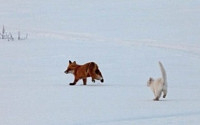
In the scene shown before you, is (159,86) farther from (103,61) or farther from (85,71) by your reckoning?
(103,61)

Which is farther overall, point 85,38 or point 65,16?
point 65,16

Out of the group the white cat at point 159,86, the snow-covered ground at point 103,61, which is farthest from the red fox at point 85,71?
the white cat at point 159,86

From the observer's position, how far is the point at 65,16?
64.2ft

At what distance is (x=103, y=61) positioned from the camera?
32.7 feet

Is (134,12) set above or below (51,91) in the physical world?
above

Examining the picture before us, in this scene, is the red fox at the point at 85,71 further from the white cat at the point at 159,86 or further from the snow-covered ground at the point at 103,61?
the white cat at the point at 159,86

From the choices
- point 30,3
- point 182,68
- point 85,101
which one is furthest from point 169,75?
point 30,3

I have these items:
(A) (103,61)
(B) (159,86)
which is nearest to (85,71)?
(B) (159,86)

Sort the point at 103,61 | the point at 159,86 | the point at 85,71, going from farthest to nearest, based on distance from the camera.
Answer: the point at 103,61 < the point at 85,71 < the point at 159,86

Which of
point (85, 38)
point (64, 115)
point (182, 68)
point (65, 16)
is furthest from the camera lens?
point (65, 16)

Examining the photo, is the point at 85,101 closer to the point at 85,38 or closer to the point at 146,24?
the point at 85,38

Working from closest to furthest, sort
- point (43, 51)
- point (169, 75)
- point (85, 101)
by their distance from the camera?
point (85, 101) < point (169, 75) < point (43, 51)

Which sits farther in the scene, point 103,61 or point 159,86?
point 103,61

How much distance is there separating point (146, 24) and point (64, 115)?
12.2 metres
